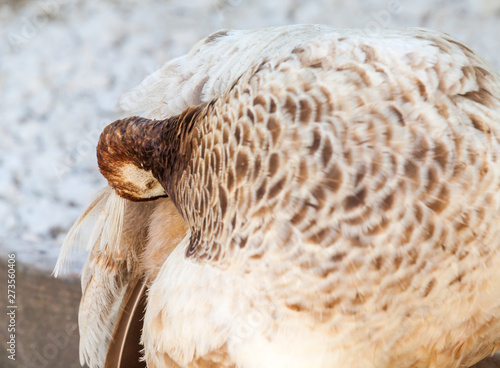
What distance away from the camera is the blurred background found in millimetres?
1401

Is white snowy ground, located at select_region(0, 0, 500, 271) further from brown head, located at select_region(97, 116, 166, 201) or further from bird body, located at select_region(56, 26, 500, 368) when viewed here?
bird body, located at select_region(56, 26, 500, 368)

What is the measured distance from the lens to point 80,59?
163 centimetres

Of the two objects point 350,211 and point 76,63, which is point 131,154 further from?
point 76,63

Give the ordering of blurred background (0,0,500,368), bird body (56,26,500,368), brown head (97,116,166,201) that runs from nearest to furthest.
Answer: bird body (56,26,500,368)
brown head (97,116,166,201)
blurred background (0,0,500,368)

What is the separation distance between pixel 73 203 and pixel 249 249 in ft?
3.31

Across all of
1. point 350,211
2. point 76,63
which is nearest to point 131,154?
point 350,211

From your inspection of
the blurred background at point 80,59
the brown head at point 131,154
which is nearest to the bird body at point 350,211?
the brown head at point 131,154

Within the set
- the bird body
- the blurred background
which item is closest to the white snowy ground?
the blurred background

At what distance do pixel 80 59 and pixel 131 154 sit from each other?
3.12 ft

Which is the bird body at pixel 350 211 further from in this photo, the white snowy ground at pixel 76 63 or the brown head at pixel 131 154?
the white snowy ground at pixel 76 63

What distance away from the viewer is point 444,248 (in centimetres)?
56

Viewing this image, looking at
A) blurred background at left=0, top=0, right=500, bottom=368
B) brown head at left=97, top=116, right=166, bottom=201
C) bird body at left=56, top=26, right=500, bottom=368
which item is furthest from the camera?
blurred background at left=0, top=0, right=500, bottom=368

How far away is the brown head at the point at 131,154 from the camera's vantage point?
76 centimetres

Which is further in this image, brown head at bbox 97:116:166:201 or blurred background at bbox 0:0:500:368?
blurred background at bbox 0:0:500:368
